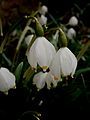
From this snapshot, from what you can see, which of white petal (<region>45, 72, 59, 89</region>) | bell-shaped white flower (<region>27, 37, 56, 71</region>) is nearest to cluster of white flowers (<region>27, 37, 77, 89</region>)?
bell-shaped white flower (<region>27, 37, 56, 71</region>)

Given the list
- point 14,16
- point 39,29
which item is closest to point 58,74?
point 39,29

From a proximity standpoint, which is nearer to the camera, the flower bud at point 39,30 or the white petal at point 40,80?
the flower bud at point 39,30

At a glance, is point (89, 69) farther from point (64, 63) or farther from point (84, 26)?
point (84, 26)

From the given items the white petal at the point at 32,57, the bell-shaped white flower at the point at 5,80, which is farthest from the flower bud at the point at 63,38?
the bell-shaped white flower at the point at 5,80

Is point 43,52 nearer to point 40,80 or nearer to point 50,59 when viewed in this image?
point 50,59

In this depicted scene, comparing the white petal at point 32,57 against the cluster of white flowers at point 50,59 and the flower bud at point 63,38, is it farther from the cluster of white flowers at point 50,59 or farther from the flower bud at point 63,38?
the flower bud at point 63,38

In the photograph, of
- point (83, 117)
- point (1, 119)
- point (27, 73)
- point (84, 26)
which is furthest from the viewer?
point (84, 26)
